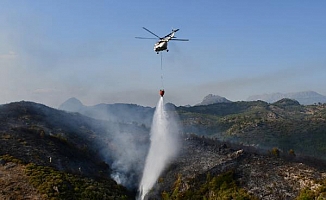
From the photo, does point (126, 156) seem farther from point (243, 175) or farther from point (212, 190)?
point (243, 175)

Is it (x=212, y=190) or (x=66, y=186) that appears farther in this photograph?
(x=212, y=190)

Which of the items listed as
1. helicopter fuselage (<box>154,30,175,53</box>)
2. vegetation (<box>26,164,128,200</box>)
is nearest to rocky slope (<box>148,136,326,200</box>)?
vegetation (<box>26,164,128,200</box>)

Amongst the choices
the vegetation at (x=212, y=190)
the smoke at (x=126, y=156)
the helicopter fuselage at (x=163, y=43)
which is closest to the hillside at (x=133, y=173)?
the vegetation at (x=212, y=190)

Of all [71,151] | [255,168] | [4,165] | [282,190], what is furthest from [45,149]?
[282,190]

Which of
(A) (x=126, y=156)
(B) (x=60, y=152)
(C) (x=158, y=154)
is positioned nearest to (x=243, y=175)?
(C) (x=158, y=154)

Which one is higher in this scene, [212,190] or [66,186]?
[66,186]

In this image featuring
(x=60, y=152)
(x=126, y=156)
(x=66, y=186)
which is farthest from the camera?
(x=126, y=156)

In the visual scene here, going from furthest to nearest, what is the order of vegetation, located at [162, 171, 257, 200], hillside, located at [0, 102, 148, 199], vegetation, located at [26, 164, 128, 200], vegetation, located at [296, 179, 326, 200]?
1. hillside, located at [0, 102, 148, 199]
2. vegetation, located at [162, 171, 257, 200]
3. vegetation, located at [26, 164, 128, 200]
4. vegetation, located at [296, 179, 326, 200]

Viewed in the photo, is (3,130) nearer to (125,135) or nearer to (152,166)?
(152,166)

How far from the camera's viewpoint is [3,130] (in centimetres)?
11225

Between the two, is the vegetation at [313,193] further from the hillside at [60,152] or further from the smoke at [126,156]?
the smoke at [126,156]

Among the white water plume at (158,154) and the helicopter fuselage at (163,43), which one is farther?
the white water plume at (158,154)

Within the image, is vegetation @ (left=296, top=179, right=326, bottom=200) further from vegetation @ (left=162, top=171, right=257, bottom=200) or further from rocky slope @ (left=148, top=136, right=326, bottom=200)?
vegetation @ (left=162, top=171, right=257, bottom=200)

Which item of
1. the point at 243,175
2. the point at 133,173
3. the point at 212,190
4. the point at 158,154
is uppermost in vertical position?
the point at 243,175
